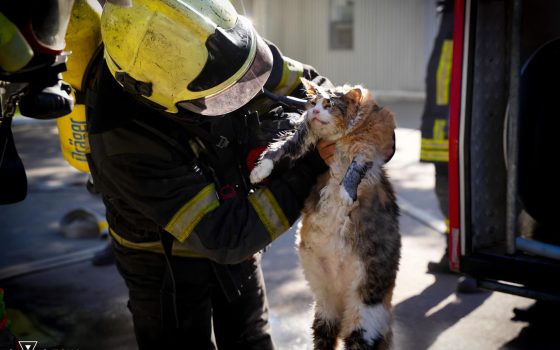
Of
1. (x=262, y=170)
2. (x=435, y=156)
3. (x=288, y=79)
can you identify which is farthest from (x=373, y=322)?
(x=435, y=156)

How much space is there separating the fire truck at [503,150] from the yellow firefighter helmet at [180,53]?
131cm

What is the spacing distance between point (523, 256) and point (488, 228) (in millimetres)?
254

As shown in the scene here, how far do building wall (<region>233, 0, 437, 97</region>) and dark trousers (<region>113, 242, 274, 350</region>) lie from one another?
11.1 metres

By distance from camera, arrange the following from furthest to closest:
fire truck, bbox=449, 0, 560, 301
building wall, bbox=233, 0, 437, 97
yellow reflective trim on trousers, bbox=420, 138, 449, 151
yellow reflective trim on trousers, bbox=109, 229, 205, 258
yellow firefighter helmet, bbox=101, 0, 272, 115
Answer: building wall, bbox=233, 0, 437, 97, yellow reflective trim on trousers, bbox=420, 138, 449, 151, fire truck, bbox=449, 0, 560, 301, yellow reflective trim on trousers, bbox=109, 229, 205, 258, yellow firefighter helmet, bbox=101, 0, 272, 115

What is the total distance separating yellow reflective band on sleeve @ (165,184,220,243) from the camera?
213 centimetres

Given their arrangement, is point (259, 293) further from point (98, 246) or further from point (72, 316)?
point (98, 246)

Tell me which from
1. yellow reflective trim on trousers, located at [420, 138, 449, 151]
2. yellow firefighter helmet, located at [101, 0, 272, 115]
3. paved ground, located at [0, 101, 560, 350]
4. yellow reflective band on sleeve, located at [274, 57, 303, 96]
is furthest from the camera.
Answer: yellow reflective trim on trousers, located at [420, 138, 449, 151]

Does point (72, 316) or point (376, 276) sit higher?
point (376, 276)

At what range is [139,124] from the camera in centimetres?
219

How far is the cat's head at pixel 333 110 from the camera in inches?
84.4

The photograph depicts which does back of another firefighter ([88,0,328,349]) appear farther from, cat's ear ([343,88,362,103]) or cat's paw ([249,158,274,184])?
cat's ear ([343,88,362,103])

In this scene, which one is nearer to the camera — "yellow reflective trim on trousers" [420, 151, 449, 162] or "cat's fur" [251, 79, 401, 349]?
"cat's fur" [251, 79, 401, 349]

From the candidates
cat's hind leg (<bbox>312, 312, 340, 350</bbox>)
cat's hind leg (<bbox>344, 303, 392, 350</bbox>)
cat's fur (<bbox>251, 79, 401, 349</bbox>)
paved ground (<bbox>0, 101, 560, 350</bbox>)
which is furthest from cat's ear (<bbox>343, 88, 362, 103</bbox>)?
paved ground (<bbox>0, 101, 560, 350</bbox>)

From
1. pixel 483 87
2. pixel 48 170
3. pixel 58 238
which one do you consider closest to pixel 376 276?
pixel 483 87
